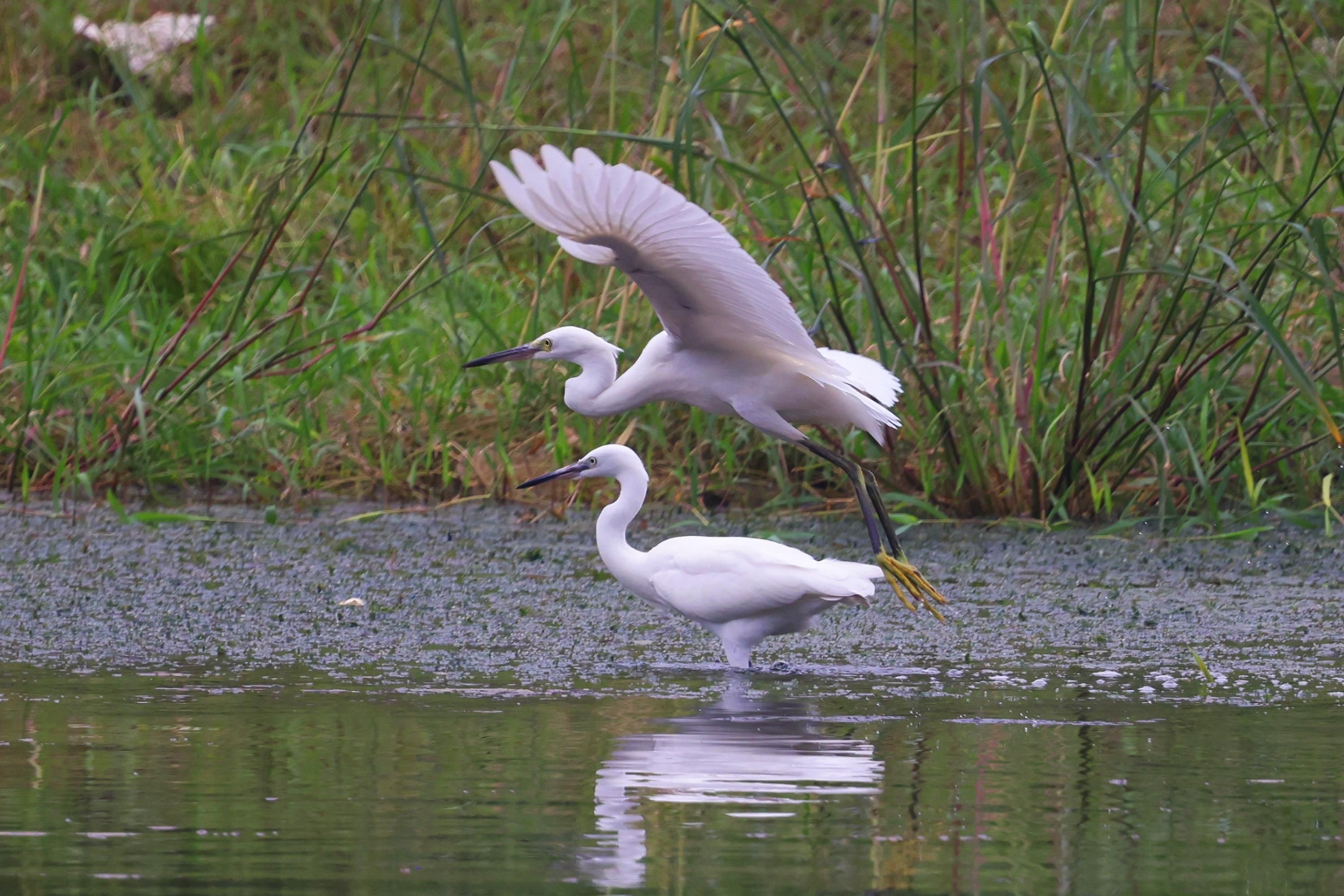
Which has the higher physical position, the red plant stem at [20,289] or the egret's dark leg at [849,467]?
the red plant stem at [20,289]

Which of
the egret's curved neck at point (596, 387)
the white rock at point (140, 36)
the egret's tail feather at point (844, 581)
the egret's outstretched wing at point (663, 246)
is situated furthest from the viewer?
the white rock at point (140, 36)

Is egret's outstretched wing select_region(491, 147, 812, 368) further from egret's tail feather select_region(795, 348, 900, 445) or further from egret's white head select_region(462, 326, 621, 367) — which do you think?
egret's white head select_region(462, 326, 621, 367)

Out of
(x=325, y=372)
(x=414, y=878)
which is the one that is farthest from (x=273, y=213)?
(x=414, y=878)

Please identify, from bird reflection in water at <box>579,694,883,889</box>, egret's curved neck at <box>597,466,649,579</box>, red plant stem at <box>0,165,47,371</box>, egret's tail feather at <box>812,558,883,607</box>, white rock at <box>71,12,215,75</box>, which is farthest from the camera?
white rock at <box>71,12,215,75</box>

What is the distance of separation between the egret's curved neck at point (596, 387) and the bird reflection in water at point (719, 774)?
151cm

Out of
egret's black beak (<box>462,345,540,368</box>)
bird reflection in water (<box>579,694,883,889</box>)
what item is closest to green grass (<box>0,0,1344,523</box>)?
egret's black beak (<box>462,345,540,368</box>)

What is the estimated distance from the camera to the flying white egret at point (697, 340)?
3629 mm

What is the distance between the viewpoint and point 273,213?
6.45m

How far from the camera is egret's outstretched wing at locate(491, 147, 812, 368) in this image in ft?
11.6

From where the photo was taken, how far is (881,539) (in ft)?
15.8

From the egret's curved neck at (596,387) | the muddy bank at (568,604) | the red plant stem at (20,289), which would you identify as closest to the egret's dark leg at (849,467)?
the muddy bank at (568,604)

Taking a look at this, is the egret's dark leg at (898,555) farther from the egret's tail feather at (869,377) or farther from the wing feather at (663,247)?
the wing feather at (663,247)

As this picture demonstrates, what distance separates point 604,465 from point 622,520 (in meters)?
0.22

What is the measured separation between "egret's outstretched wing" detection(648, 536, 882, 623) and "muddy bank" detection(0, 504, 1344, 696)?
148 millimetres
